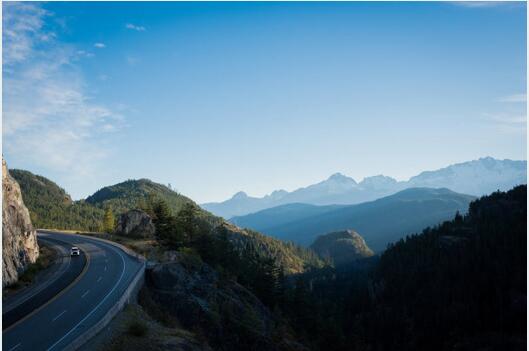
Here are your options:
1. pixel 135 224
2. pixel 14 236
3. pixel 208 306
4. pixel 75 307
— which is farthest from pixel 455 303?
pixel 14 236

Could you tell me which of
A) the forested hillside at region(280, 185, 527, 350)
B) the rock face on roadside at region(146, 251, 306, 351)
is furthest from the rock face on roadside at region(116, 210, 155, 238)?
the forested hillside at region(280, 185, 527, 350)

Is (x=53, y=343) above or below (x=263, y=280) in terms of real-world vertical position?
above

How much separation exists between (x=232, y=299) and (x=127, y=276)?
13457 millimetres

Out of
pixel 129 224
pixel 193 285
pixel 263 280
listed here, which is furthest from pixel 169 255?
pixel 129 224

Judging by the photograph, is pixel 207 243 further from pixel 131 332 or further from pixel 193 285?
pixel 131 332

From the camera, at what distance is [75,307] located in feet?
119

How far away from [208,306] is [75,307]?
552 inches

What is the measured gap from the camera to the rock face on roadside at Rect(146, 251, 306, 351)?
138ft

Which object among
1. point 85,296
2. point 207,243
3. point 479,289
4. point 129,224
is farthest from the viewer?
point 479,289

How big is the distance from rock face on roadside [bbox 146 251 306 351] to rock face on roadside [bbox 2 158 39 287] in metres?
14.1

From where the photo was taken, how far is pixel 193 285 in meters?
48.5

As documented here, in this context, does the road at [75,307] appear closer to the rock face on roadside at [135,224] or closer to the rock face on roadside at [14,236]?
the rock face on roadside at [14,236]

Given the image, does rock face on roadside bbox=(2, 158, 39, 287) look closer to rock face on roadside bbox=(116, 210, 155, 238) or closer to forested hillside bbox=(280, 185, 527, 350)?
rock face on roadside bbox=(116, 210, 155, 238)

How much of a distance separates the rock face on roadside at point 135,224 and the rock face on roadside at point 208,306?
109 ft
